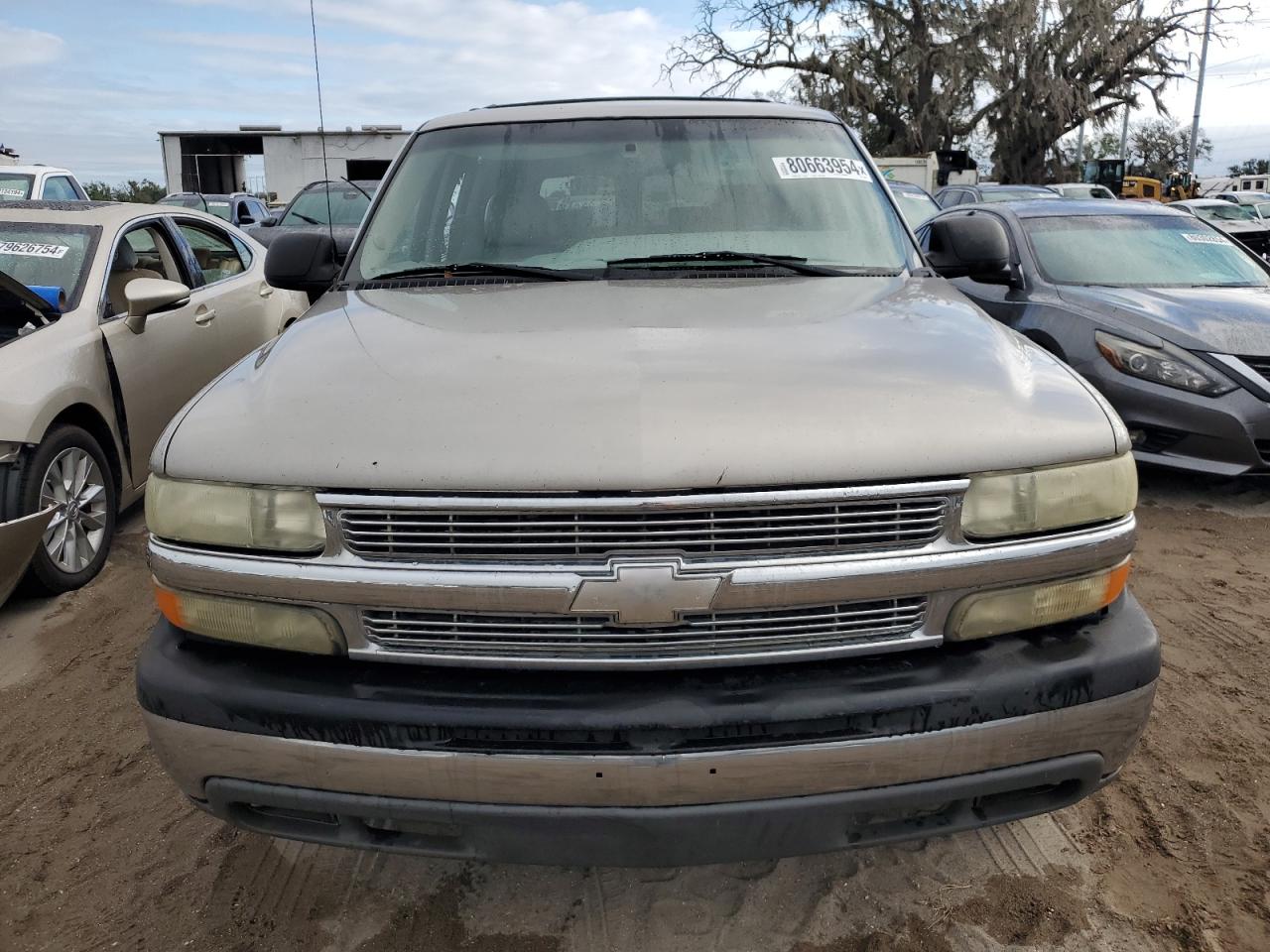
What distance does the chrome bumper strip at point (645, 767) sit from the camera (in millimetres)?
1826

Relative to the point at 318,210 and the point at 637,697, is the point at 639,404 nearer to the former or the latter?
the point at 637,697

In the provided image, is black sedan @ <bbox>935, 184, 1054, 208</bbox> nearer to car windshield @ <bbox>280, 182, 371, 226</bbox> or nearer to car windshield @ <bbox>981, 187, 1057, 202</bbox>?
car windshield @ <bbox>981, 187, 1057, 202</bbox>

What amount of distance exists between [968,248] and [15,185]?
9.62 metres

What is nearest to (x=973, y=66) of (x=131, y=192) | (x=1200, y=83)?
(x=1200, y=83)

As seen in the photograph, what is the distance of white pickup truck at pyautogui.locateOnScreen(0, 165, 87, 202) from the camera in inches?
376

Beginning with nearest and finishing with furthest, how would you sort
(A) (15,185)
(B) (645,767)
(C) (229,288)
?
(B) (645,767) → (C) (229,288) → (A) (15,185)

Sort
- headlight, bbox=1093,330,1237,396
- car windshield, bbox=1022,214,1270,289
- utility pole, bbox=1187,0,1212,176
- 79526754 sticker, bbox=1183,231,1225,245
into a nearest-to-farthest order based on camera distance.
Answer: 1. headlight, bbox=1093,330,1237,396
2. car windshield, bbox=1022,214,1270,289
3. 79526754 sticker, bbox=1183,231,1225,245
4. utility pole, bbox=1187,0,1212,176

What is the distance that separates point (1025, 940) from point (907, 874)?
311mm

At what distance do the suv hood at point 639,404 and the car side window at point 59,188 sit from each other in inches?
365

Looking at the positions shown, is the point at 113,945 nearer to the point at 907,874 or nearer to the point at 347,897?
the point at 347,897

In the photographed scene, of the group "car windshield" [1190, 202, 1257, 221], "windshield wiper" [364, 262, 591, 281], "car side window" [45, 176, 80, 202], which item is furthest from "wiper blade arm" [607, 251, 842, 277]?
"car windshield" [1190, 202, 1257, 221]

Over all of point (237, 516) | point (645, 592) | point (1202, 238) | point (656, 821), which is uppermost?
point (1202, 238)

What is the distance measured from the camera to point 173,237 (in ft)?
18.6

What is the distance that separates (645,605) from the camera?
1.83 m
